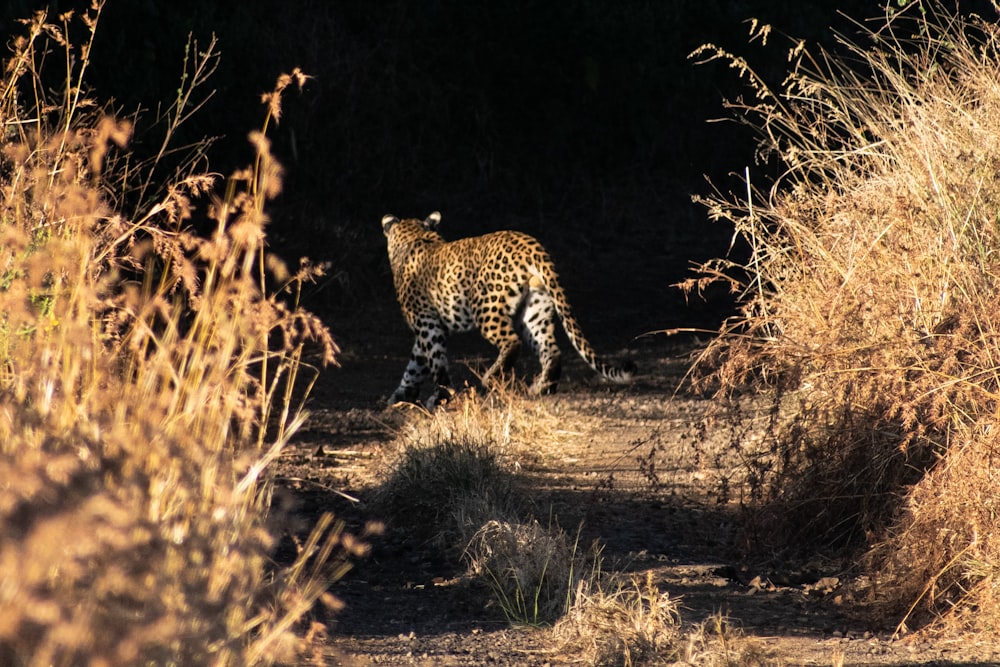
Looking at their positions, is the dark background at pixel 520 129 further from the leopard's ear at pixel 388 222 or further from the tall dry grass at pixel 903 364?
the tall dry grass at pixel 903 364

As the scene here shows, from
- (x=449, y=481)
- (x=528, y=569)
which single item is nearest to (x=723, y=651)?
(x=528, y=569)

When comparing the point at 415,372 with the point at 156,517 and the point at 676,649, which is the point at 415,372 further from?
the point at 156,517

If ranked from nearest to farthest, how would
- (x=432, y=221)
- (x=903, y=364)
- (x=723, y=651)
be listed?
(x=723, y=651) < (x=903, y=364) < (x=432, y=221)

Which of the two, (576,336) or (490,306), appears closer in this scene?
(576,336)

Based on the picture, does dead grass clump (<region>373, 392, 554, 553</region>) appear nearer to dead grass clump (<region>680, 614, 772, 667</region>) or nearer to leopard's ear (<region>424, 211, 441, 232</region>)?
dead grass clump (<region>680, 614, 772, 667</region>)

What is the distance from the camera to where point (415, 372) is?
9.58 m

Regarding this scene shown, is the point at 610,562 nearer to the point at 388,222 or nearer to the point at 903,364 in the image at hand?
the point at 903,364

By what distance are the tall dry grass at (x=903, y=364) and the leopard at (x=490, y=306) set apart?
3.37m

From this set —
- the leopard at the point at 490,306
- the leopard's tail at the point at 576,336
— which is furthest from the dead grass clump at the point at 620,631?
the leopard's tail at the point at 576,336

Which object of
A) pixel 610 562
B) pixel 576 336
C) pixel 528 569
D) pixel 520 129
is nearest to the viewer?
pixel 528 569

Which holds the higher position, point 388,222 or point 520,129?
point 520,129

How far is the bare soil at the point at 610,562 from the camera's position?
4.21 meters

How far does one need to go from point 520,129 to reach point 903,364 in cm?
1284

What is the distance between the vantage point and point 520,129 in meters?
17.4
